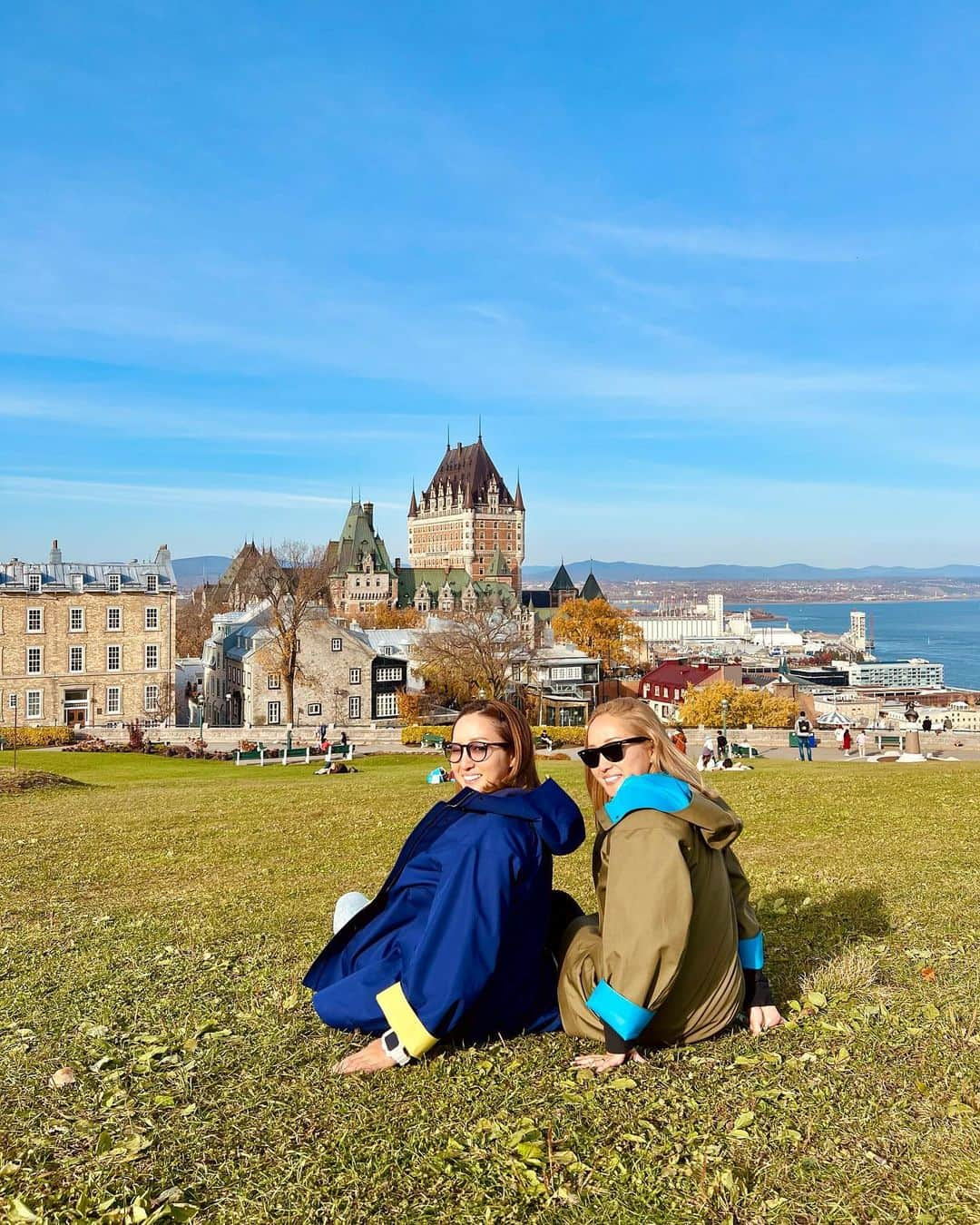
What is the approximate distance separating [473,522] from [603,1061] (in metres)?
157

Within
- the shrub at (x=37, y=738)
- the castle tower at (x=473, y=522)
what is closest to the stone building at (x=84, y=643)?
the shrub at (x=37, y=738)

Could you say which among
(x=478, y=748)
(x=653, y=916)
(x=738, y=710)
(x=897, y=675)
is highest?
(x=478, y=748)

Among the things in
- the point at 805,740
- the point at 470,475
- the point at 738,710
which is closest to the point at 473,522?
the point at 470,475

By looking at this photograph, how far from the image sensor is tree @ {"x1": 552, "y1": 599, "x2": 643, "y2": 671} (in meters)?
93.0

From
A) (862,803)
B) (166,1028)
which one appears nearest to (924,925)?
(166,1028)

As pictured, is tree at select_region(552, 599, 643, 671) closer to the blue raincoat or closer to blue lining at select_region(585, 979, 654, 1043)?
the blue raincoat

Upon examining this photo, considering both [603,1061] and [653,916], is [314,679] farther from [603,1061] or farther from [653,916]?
[653,916]

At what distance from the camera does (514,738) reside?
175 inches

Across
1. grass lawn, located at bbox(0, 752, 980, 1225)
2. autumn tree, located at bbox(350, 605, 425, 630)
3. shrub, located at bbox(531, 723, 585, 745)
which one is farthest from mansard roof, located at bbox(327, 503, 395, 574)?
grass lawn, located at bbox(0, 752, 980, 1225)

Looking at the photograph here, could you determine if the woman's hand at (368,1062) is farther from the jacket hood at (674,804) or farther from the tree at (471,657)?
the tree at (471,657)

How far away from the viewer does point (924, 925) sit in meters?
6.43

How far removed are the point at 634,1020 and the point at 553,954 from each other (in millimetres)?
745

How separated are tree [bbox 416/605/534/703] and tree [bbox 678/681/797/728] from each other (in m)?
10.5

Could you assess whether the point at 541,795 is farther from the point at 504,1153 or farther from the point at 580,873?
the point at 580,873
